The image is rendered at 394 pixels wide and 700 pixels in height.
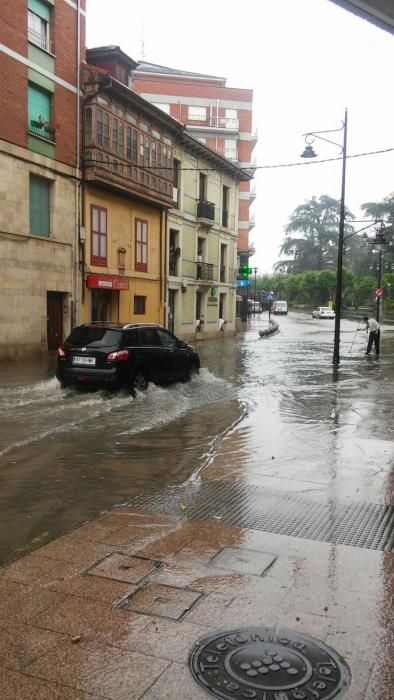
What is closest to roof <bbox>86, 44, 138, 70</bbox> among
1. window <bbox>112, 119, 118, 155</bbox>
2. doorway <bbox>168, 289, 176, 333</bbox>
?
window <bbox>112, 119, 118, 155</bbox>

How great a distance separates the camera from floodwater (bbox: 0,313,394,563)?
5.63m

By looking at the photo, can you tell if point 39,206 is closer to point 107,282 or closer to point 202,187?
point 107,282

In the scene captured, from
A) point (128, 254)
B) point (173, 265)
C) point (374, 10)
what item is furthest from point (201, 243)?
point (374, 10)

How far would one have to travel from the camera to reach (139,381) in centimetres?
1178

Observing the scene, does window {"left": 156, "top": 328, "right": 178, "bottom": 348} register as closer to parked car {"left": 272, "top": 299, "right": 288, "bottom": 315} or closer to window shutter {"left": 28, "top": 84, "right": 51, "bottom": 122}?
window shutter {"left": 28, "top": 84, "right": 51, "bottom": 122}

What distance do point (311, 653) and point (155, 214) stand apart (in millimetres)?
25856

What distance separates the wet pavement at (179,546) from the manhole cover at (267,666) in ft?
0.11

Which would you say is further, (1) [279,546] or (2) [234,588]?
(1) [279,546]

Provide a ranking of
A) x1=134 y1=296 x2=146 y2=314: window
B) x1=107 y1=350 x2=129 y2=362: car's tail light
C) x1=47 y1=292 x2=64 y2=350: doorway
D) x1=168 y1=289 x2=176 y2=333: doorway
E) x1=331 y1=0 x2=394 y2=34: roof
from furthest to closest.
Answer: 1. x1=168 y1=289 x2=176 y2=333: doorway
2. x1=134 y1=296 x2=146 y2=314: window
3. x1=47 y1=292 x2=64 y2=350: doorway
4. x1=107 y1=350 x2=129 y2=362: car's tail light
5. x1=331 y1=0 x2=394 y2=34: roof

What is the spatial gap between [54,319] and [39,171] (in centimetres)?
512

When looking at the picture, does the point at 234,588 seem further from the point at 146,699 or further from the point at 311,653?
the point at 146,699

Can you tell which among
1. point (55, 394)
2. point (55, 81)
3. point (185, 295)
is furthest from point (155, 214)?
point (55, 394)

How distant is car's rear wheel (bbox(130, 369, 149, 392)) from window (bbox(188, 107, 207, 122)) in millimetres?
45172

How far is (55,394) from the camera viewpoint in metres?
11.6
